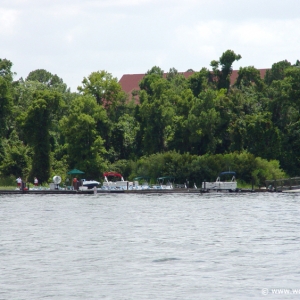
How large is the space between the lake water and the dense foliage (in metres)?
31.3

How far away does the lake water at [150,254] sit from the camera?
2158cm

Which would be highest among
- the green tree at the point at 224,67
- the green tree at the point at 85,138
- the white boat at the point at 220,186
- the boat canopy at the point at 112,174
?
the green tree at the point at 224,67

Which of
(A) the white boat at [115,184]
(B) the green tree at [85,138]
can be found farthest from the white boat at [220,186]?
(B) the green tree at [85,138]

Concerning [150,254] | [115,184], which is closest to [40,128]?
[115,184]

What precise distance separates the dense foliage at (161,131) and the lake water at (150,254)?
103ft

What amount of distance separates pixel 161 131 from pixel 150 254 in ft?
198

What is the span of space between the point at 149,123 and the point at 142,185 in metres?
9.09

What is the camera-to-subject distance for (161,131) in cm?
8850

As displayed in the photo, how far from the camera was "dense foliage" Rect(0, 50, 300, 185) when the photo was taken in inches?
3219

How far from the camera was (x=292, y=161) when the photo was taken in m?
82.0

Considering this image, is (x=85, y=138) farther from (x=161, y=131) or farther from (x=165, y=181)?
(x=165, y=181)

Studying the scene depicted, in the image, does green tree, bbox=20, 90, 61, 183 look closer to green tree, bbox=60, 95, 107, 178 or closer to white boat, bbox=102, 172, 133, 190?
green tree, bbox=60, 95, 107, 178

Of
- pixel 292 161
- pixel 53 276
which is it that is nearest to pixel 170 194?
pixel 292 161

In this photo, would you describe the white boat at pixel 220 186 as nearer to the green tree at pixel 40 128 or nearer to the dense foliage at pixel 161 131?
the dense foliage at pixel 161 131
